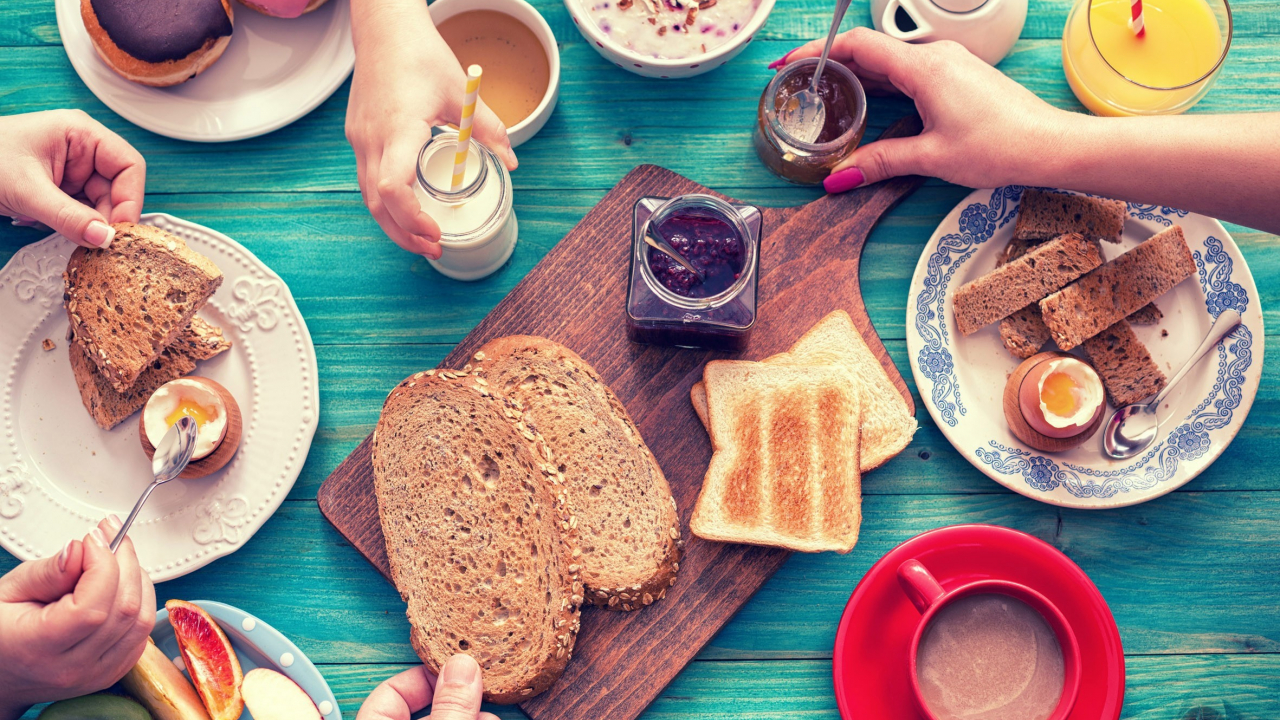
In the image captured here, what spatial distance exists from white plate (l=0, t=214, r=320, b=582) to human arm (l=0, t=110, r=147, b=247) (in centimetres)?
9

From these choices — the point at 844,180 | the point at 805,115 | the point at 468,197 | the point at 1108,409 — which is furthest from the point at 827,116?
the point at 1108,409

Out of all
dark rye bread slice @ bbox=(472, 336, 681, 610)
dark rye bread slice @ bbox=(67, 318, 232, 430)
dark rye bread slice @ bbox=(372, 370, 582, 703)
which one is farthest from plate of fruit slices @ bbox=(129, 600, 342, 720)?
dark rye bread slice @ bbox=(472, 336, 681, 610)

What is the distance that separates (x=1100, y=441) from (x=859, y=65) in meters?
1.07

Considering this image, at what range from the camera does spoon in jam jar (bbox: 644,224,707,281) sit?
5.45 feet

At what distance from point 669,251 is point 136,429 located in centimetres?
136

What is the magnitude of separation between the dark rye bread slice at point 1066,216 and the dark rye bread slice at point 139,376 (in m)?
1.95

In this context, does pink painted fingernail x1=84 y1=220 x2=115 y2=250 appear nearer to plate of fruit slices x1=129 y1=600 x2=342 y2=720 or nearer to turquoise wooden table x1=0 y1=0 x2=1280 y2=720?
turquoise wooden table x1=0 y1=0 x2=1280 y2=720

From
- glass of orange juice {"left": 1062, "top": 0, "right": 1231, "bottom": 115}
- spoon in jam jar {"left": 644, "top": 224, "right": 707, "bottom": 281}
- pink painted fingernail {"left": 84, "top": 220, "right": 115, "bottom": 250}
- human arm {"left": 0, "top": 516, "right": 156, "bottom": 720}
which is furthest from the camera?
glass of orange juice {"left": 1062, "top": 0, "right": 1231, "bottom": 115}

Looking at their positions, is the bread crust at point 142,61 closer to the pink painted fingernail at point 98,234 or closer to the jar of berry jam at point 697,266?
the pink painted fingernail at point 98,234

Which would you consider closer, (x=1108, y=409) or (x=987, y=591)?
(x=987, y=591)

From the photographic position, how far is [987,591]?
65.4 inches

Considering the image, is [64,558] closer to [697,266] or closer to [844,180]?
[697,266]

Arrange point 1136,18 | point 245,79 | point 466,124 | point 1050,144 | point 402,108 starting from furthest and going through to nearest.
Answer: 1. point 245,79
2. point 1136,18
3. point 1050,144
4. point 402,108
5. point 466,124

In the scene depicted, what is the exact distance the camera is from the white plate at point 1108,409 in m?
1.86
